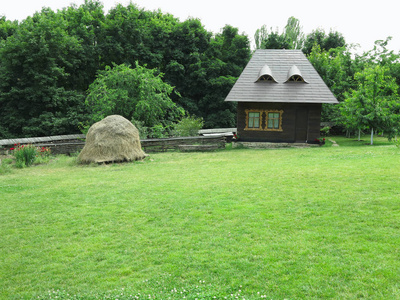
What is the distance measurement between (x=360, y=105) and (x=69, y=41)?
24780mm

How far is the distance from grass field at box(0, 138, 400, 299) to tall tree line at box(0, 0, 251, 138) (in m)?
16.5

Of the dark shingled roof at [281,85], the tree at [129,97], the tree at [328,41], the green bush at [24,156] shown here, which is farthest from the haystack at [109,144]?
the tree at [328,41]

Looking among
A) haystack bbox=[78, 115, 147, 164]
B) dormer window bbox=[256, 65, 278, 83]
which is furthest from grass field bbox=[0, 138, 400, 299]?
dormer window bbox=[256, 65, 278, 83]

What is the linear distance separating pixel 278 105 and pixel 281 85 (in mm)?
1472

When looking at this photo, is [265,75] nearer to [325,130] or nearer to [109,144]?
[325,130]

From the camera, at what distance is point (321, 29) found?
50.2 metres

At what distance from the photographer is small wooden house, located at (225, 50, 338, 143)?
23031 millimetres

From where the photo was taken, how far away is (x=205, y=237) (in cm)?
700

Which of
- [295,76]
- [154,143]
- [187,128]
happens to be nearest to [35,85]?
[154,143]

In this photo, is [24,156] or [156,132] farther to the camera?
[156,132]

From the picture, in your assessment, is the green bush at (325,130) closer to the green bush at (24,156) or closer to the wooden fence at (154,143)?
the wooden fence at (154,143)

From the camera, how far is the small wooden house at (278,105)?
75.6ft

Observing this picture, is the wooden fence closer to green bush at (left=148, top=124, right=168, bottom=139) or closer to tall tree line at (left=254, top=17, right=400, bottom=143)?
green bush at (left=148, top=124, right=168, bottom=139)

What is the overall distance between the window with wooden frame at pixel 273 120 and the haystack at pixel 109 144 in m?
11.0
